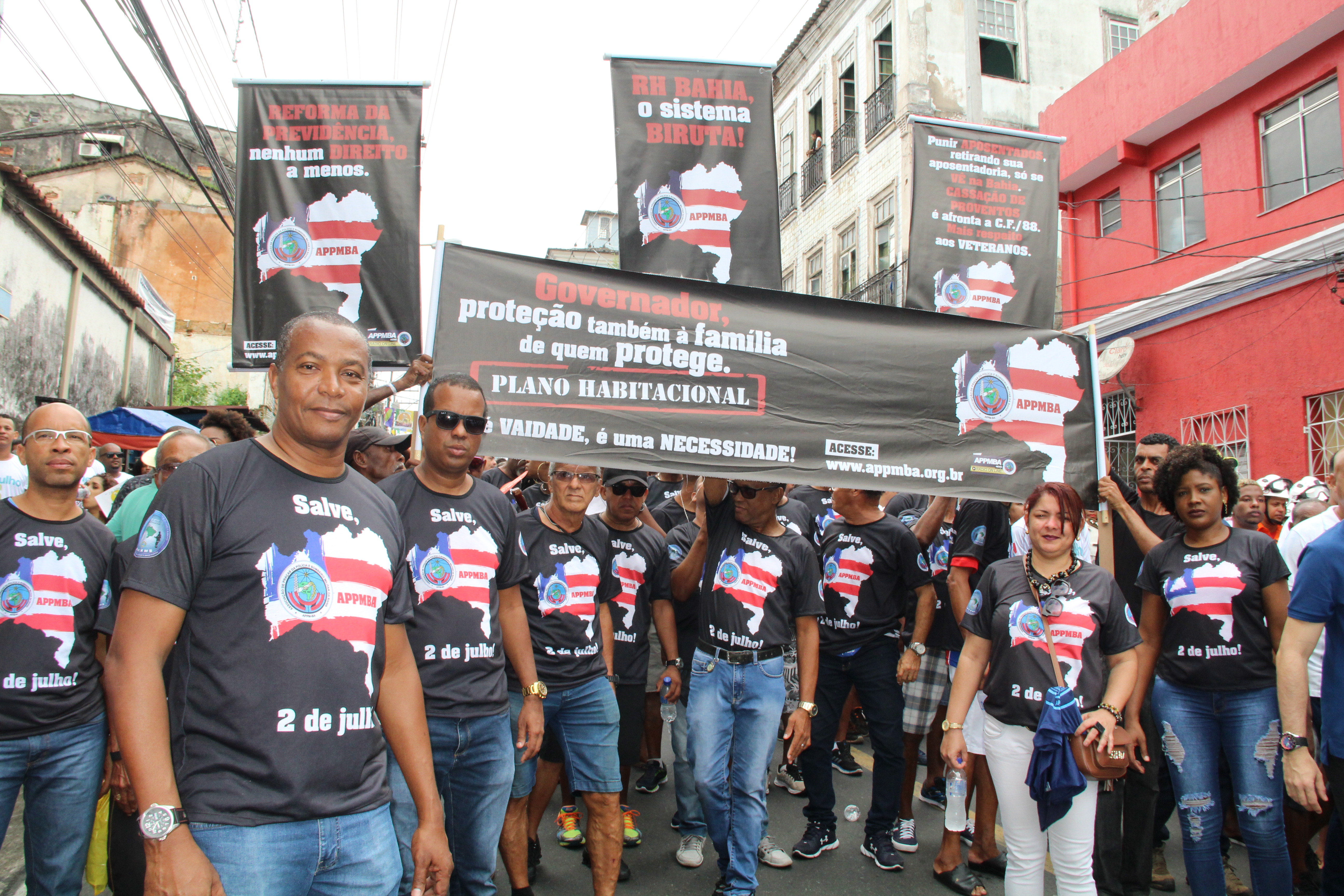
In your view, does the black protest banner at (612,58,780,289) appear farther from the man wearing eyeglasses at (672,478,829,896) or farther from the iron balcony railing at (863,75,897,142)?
the iron balcony railing at (863,75,897,142)

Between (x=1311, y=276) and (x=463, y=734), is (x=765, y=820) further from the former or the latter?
(x=1311, y=276)

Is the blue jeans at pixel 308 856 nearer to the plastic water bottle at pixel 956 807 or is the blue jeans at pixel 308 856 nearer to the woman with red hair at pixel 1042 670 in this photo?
the woman with red hair at pixel 1042 670

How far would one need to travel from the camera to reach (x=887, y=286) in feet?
64.5

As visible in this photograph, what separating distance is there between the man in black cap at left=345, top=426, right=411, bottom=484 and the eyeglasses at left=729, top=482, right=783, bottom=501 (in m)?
1.94

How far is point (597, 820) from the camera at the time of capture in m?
4.02

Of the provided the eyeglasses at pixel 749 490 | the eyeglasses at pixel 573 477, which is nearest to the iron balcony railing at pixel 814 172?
the eyeglasses at pixel 749 490

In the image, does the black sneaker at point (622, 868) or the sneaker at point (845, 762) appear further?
the sneaker at point (845, 762)

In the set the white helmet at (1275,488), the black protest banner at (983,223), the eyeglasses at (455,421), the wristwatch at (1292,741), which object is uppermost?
the black protest banner at (983,223)

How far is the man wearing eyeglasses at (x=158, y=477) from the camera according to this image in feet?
14.0

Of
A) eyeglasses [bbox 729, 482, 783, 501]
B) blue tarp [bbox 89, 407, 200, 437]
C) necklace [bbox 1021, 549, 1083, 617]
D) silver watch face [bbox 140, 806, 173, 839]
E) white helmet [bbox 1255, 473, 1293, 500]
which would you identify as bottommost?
silver watch face [bbox 140, 806, 173, 839]

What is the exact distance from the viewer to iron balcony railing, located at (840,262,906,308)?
19094mm

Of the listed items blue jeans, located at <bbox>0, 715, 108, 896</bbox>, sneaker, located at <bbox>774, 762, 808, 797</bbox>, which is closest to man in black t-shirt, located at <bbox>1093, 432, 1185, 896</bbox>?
sneaker, located at <bbox>774, 762, 808, 797</bbox>

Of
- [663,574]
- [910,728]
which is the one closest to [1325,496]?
[910,728]

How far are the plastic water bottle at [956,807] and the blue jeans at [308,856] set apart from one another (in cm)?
305
